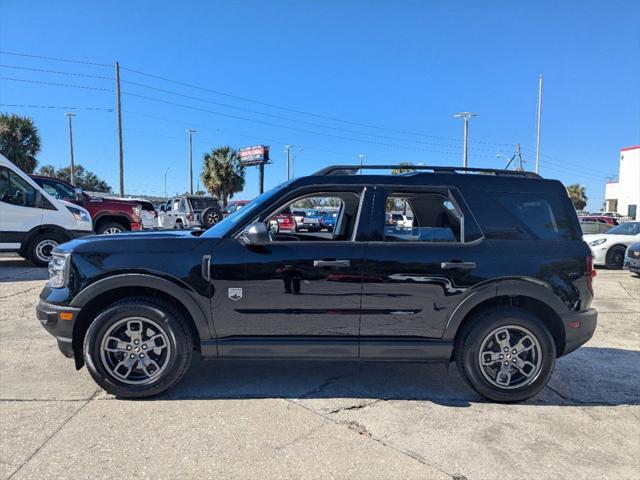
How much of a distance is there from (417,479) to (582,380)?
99.6 inches

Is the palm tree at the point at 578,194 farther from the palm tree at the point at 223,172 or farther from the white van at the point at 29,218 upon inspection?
the white van at the point at 29,218

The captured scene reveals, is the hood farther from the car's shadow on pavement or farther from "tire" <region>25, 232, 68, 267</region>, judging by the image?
"tire" <region>25, 232, 68, 267</region>

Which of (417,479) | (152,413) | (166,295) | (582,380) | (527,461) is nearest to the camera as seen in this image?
(417,479)

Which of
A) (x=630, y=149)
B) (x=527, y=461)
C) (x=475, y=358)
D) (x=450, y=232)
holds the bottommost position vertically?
(x=527, y=461)

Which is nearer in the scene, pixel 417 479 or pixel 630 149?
pixel 417 479

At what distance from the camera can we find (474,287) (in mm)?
3723

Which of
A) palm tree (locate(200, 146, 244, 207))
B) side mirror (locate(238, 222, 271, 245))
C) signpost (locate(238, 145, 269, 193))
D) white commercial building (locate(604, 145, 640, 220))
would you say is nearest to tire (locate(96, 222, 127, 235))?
side mirror (locate(238, 222, 271, 245))

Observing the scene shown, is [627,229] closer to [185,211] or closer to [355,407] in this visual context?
[355,407]

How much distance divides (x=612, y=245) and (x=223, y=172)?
37.5 metres

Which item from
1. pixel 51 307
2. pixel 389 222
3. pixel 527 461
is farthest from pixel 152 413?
pixel 527 461

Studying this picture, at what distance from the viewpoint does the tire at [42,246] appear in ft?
32.9

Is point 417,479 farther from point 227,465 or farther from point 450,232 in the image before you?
point 450,232

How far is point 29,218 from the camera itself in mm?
9891

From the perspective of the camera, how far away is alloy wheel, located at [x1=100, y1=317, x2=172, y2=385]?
368 centimetres
